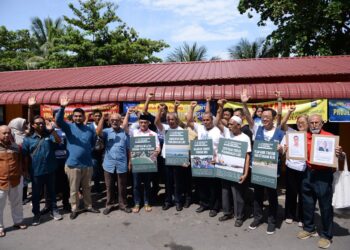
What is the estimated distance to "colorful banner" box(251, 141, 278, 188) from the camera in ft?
14.2

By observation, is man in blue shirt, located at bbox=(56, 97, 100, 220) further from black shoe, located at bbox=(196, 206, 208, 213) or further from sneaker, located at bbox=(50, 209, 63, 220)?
black shoe, located at bbox=(196, 206, 208, 213)

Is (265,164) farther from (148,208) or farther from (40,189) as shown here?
(40,189)

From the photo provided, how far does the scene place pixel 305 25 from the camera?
46.8 feet

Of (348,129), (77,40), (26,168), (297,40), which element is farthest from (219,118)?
(77,40)

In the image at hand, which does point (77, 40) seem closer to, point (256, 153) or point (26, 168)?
point (26, 168)

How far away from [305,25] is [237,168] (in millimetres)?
12338

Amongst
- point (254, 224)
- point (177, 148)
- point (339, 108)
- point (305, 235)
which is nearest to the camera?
point (305, 235)

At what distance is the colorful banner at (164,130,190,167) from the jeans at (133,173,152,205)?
548 millimetres

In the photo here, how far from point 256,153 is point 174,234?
1.82 meters

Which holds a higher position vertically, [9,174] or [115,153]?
[115,153]

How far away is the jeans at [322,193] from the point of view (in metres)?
4.00

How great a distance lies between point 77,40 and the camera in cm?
1773

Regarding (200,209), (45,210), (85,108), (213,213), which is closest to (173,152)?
(200,209)

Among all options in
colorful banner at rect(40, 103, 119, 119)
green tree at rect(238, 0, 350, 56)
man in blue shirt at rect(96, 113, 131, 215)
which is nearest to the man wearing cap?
man in blue shirt at rect(96, 113, 131, 215)
